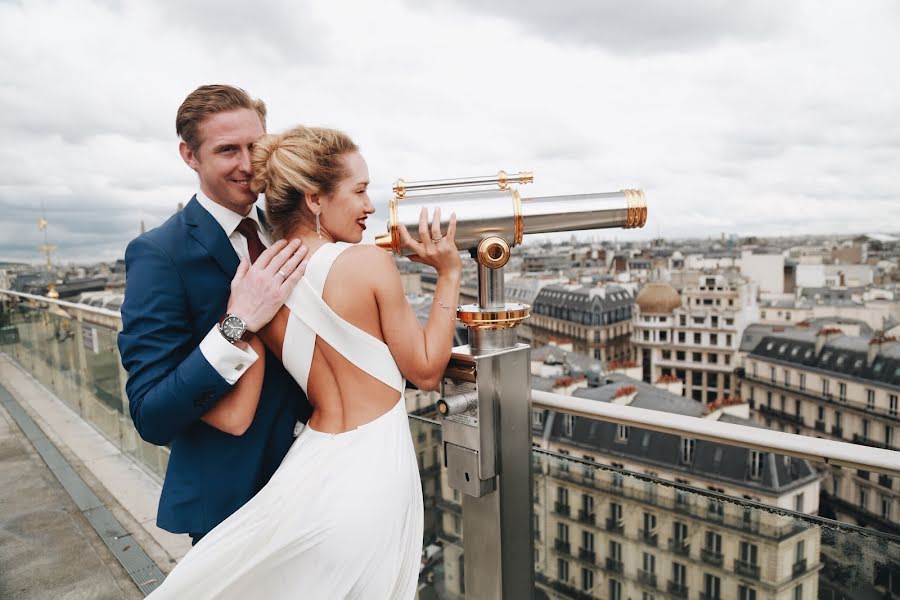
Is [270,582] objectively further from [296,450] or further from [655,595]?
[655,595]

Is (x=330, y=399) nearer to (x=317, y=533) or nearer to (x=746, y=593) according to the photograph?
(x=317, y=533)

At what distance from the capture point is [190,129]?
136 cm

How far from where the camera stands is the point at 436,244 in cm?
139

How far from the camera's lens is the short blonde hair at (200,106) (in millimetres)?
1347

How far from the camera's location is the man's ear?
1379 millimetres

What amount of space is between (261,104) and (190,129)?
19cm

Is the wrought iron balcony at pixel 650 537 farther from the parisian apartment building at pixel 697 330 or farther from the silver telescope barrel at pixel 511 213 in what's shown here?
the parisian apartment building at pixel 697 330

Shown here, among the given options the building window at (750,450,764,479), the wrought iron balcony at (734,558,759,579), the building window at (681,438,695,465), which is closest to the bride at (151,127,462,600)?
the wrought iron balcony at (734,558,759,579)

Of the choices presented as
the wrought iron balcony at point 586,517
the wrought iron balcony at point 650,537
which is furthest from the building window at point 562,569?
the wrought iron balcony at point 650,537

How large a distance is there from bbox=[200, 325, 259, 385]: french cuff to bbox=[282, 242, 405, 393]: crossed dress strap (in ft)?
0.33

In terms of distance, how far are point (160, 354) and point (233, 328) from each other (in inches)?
6.1

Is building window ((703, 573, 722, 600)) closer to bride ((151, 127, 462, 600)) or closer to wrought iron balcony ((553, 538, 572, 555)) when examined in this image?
wrought iron balcony ((553, 538, 572, 555))

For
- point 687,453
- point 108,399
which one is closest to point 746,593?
point 108,399

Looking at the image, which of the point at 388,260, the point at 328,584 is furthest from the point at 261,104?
the point at 328,584
